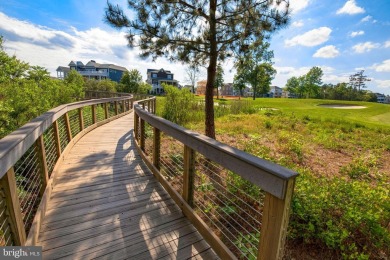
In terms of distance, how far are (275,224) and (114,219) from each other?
182cm

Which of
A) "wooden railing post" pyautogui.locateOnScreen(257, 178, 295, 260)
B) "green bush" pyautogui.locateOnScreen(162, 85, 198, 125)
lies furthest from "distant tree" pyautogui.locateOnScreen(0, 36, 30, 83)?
"wooden railing post" pyautogui.locateOnScreen(257, 178, 295, 260)

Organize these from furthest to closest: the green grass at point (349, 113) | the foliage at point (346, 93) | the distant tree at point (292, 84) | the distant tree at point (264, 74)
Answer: the distant tree at point (292, 84)
the foliage at point (346, 93)
the distant tree at point (264, 74)
the green grass at point (349, 113)

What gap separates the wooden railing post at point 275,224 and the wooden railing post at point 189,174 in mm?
1105

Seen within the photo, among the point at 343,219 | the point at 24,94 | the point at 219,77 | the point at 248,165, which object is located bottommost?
the point at 343,219

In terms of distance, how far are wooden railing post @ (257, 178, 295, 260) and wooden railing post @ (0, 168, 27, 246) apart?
5.75 feet

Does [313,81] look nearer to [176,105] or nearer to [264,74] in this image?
Result: [264,74]

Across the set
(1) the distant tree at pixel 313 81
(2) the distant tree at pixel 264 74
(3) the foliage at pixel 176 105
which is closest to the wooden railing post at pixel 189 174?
(3) the foliage at pixel 176 105

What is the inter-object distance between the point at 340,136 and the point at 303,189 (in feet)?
23.2

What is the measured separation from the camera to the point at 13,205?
1.48 meters

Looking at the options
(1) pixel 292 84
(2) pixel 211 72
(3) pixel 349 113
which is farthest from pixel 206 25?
(1) pixel 292 84

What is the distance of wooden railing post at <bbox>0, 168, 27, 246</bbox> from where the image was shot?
142 cm

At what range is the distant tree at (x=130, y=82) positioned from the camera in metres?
31.1

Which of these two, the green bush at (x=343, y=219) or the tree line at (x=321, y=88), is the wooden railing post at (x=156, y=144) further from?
the tree line at (x=321, y=88)

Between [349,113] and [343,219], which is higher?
[349,113]
